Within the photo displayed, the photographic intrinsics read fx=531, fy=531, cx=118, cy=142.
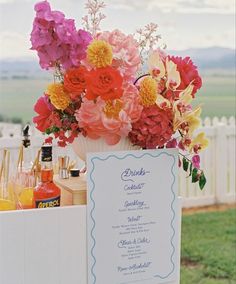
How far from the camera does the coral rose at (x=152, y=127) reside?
4.07ft

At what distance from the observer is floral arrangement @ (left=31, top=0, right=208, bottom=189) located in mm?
1195

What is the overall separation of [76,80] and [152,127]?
8.2 inches

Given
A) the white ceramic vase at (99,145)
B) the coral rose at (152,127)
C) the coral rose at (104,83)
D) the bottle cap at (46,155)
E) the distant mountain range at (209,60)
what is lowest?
the bottle cap at (46,155)

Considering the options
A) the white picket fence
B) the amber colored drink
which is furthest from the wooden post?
the amber colored drink

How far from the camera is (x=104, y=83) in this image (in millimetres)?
1190

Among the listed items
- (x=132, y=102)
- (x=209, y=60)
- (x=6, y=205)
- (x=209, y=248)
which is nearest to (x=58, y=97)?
(x=132, y=102)

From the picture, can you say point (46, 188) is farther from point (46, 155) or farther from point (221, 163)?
point (221, 163)

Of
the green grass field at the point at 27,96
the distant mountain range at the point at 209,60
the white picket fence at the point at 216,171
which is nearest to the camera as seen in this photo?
the green grass field at the point at 27,96

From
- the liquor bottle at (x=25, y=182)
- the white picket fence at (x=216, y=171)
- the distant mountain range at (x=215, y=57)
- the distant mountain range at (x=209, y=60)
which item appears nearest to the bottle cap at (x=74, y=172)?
the liquor bottle at (x=25, y=182)

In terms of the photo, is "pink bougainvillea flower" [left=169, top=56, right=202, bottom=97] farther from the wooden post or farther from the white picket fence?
the wooden post

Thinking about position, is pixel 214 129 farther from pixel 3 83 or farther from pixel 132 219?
pixel 132 219

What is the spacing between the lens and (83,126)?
1.25 meters

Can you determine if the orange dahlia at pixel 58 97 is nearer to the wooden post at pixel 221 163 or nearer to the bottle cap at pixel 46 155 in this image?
the bottle cap at pixel 46 155

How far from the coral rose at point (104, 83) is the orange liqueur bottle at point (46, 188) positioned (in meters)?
0.18
